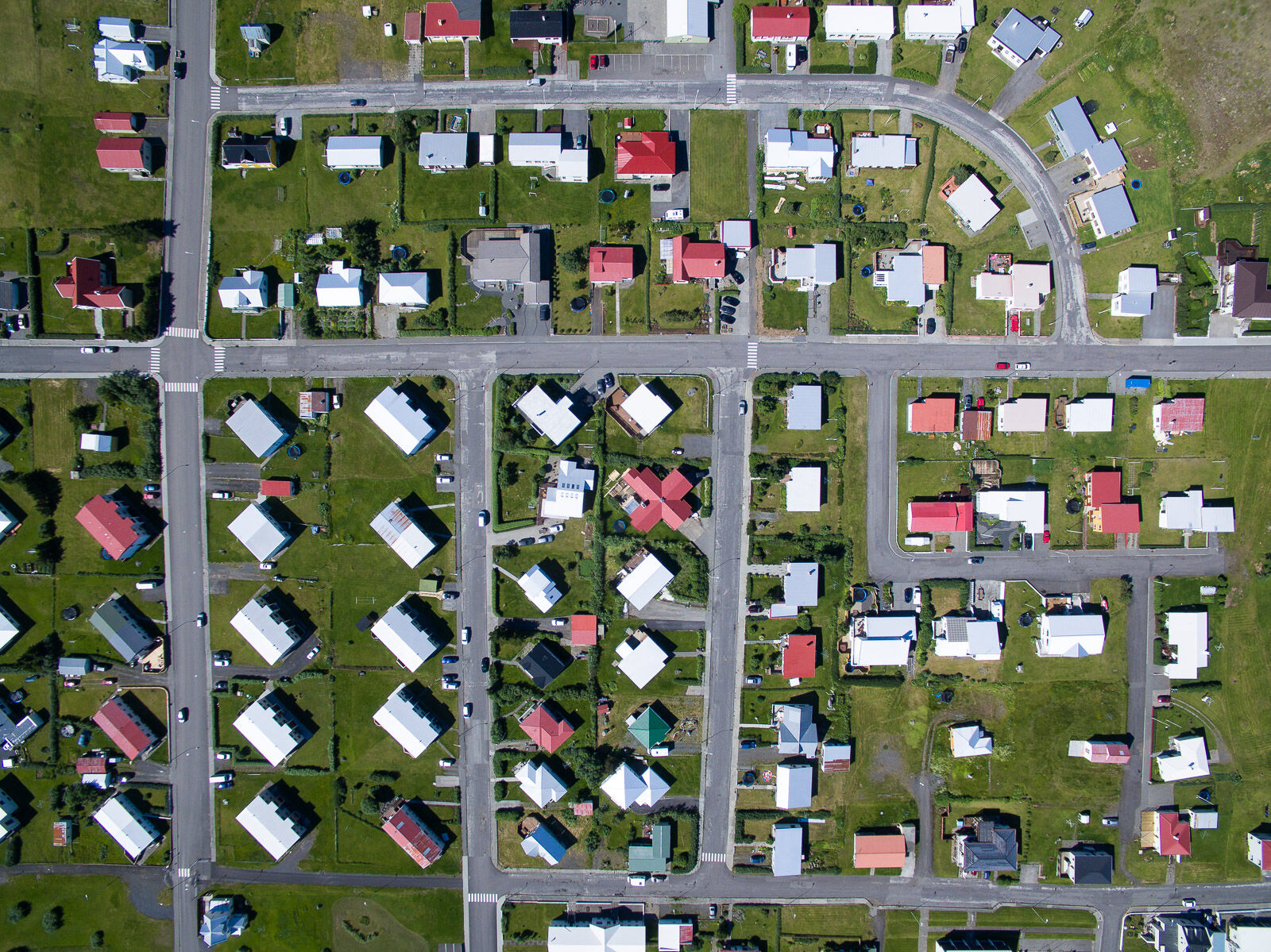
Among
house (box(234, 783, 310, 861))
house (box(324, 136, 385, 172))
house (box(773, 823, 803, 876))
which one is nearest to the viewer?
house (box(324, 136, 385, 172))

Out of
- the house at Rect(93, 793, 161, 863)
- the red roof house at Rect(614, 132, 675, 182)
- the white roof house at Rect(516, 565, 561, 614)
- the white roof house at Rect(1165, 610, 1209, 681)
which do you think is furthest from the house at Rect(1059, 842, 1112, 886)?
the house at Rect(93, 793, 161, 863)

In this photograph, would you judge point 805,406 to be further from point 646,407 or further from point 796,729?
point 796,729

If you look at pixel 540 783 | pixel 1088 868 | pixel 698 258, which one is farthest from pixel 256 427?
pixel 1088 868

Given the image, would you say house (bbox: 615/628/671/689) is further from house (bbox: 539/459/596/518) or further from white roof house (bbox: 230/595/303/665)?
white roof house (bbox: 230/595/303/665)

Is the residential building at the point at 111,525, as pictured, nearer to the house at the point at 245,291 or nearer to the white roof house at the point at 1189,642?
the house at the point at 245,291

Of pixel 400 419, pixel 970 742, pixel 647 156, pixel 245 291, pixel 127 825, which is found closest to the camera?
pixel 647 156

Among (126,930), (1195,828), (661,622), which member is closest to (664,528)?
(661,622)
